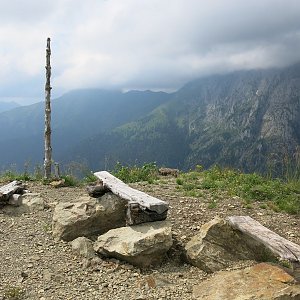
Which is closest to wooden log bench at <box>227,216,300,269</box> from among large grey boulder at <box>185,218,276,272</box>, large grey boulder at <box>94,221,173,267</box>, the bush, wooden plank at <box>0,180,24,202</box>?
large grey boulder at <box>185,218,276,272</box>

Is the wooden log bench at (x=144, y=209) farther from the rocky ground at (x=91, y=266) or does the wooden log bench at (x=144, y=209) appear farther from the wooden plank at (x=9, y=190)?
the wooden plank at (x=9, y=190)

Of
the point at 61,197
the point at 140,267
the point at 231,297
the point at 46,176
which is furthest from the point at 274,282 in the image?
the point at 46,176

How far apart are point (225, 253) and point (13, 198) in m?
6.70

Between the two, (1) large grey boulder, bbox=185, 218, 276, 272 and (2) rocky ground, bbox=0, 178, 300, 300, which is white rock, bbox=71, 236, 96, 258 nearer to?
(2) rocky ground, bbox=0, 178, 300, 300

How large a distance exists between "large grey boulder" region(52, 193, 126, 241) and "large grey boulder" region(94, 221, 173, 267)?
1.03m

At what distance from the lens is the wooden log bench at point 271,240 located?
6527 millimetres

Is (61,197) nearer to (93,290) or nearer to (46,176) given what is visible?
(46,176)

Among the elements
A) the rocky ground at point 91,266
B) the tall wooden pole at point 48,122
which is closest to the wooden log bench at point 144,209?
the rocky ground at point 91,266

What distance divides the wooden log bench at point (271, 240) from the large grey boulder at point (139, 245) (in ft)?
4.77

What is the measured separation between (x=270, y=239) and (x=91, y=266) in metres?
3.54

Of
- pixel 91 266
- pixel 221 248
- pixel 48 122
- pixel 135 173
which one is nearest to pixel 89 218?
pixel 91 266

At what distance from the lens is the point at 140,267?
7.54 m

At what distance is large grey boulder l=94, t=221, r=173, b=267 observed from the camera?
752 cm

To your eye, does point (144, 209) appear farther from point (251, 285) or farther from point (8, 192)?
point (8, 192)
